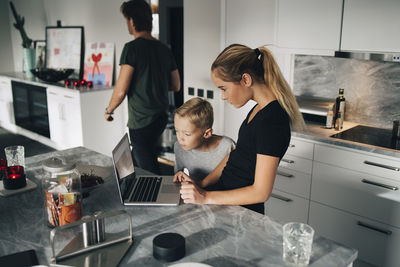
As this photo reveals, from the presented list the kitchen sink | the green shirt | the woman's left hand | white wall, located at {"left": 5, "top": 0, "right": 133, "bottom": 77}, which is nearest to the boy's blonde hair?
the woman's left hand

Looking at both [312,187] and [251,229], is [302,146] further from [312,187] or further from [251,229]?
[251,229]

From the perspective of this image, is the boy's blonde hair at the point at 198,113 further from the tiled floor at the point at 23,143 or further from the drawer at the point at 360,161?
the tiled floor at the point at 23,143

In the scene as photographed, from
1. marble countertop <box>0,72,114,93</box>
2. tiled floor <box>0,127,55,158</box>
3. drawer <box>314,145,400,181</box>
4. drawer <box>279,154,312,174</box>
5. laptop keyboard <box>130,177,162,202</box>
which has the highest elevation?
marble countertop <box>0,72,114,93</box>

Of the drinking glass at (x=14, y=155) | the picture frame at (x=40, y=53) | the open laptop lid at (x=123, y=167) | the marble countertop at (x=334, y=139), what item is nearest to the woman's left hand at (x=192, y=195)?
the open laptop lid at (x=123, y=167)

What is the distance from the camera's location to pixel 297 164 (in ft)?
9.05

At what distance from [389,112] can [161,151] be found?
2.60 meters

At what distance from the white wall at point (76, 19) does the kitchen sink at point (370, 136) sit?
280 centimetres

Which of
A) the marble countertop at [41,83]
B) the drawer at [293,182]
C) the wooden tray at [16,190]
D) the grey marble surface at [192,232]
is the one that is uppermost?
the marble countertop at [41,83]

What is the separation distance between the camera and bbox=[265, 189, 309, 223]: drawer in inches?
110

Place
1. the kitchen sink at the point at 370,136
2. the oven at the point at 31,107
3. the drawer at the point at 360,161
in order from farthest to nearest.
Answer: the oven at the point at 31,107, the kitchen sink at the point at 370,136, the drawer at the point at 360,161

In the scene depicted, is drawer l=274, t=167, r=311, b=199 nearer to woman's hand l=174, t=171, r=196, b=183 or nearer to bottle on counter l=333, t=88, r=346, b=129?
bottle on counter l=333, t=88, r=346, b=129

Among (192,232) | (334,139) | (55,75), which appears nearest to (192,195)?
(192,232)

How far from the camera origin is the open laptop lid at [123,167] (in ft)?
5.11

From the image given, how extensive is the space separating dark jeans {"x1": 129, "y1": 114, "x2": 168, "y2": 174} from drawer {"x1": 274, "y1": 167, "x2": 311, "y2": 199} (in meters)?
1.00
